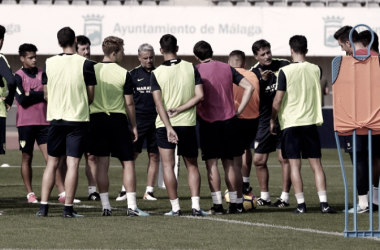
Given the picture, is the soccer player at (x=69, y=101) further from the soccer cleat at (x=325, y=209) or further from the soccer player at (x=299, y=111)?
the soccer cleat at (x=325, y=209)

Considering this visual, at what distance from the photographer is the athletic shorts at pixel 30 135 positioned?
12623mm

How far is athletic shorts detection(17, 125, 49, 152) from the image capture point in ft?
41.4

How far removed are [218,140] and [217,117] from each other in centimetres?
27

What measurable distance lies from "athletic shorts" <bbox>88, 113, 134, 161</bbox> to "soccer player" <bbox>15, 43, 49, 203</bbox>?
1.94 meters

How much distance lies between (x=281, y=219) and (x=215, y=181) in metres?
0.92

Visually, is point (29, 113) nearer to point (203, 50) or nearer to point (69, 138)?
point (69, 138)

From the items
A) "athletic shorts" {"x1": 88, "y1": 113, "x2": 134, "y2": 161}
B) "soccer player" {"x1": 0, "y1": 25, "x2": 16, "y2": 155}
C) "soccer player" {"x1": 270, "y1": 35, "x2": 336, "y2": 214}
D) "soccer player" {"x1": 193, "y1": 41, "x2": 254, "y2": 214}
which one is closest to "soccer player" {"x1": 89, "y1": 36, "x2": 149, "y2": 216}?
"athletic shorts" {"x1": 88, "y1": 113, "x2": 134, "y2": 161}

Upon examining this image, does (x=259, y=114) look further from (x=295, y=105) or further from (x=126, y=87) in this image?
(x=126, y=87)

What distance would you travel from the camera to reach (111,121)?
10.7 metres

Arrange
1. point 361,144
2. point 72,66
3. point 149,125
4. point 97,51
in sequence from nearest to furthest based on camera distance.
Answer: point 72,66 → point 361,144 → point 149,125 → point 97,51

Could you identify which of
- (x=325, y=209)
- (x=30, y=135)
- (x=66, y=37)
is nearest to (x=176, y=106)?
(x=66, y=37)

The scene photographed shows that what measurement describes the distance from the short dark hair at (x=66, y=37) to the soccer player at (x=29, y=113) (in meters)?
2.22

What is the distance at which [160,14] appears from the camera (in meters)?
37.8

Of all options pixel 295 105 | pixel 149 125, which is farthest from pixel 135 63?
pixel 295 105
